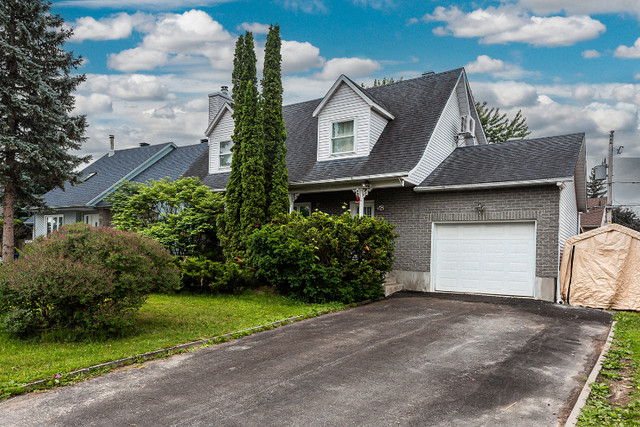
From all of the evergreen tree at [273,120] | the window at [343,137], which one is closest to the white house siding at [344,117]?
the window at [343,137]

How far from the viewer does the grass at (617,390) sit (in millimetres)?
4113

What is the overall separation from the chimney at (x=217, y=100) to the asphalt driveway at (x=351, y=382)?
1513 centimetres

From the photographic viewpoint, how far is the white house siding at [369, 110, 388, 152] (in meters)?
14.6

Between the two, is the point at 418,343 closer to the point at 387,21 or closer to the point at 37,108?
the point at 387,21

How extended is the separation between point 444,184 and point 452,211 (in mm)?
825

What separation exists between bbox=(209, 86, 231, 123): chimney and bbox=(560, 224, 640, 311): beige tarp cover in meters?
15.7

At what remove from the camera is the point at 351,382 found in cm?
512

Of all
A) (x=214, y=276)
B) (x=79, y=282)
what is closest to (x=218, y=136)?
(x=214, y=276)

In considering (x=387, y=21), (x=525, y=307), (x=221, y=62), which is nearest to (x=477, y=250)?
(x=525, y=307)

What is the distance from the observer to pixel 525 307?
10.4 meters

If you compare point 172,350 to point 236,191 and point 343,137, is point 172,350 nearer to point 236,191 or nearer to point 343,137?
point 236,191

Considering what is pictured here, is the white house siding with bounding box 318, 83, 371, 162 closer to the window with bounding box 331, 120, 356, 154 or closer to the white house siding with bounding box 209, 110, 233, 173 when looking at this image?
the window with bounding box 331, 120, 356, 154

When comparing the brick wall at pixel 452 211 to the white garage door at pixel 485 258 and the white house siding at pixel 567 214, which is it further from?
the white house siding at pixel 567 214

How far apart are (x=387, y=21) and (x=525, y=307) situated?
1101 centimetres
